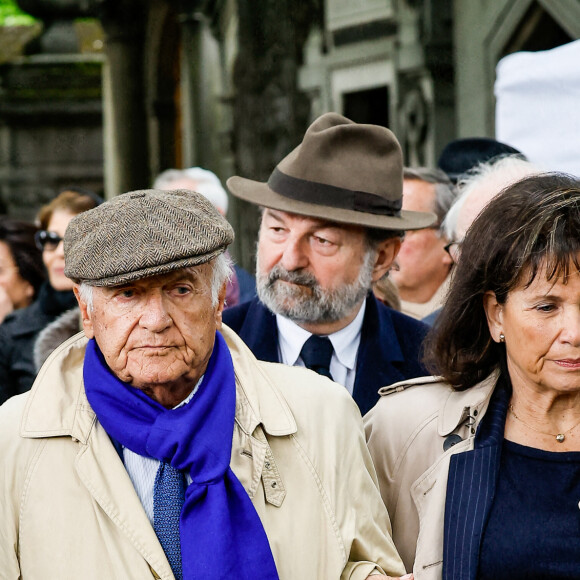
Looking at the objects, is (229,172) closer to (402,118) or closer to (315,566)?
(402,118)

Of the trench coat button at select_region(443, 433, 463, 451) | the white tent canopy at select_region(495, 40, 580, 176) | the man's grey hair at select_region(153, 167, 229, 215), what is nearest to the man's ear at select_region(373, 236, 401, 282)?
the trench coat button at select_region(443, 433, 463, 451)

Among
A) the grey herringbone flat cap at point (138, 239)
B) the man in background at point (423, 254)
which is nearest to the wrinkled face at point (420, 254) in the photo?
the man in background at point (423, 254)

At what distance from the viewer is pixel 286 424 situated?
285 centimetres

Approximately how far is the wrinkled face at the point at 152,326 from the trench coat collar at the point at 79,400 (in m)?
0.12

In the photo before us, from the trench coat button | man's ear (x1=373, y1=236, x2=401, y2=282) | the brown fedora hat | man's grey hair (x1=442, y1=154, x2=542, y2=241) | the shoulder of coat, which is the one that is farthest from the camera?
man's grey hair (x1=442, y1=154, x2=542, y2=241)

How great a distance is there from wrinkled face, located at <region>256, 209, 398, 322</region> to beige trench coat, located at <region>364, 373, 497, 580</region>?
0.53m

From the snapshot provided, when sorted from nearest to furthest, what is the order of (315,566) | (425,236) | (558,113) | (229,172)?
(315,566), (558,113), (425,236), (229,172)

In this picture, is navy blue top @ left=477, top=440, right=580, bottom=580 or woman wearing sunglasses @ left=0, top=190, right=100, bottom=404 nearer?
navy blue top @ left=477, top=440, right=580, bottom=580

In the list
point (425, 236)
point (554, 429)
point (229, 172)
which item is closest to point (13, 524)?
point (554, 429)

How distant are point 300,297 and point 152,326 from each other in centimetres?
118

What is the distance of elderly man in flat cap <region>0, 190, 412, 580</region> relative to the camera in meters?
2.58

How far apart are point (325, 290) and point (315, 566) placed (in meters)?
1.29

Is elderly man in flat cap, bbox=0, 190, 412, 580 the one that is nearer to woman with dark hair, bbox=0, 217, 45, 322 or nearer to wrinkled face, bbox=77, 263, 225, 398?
wrinkled face, bbox=77, 263, 225, 398

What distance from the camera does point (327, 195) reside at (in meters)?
3.86
